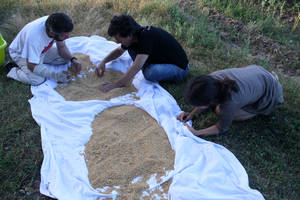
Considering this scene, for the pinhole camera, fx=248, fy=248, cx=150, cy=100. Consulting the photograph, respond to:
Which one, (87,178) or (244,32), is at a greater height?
(244,32)

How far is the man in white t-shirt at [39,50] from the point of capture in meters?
Result: 2.87

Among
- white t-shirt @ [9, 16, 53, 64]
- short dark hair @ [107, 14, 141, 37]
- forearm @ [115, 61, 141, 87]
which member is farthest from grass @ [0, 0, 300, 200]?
short dark hair @ [107, 14, 141, 37]

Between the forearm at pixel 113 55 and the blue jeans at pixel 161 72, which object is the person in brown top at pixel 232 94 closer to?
the blue jeans at pixel 161 72

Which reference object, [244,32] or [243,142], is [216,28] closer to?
[244,32]

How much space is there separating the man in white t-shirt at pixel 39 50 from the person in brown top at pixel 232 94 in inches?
65.1

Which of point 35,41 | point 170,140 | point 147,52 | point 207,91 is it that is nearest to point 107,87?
point 147,52

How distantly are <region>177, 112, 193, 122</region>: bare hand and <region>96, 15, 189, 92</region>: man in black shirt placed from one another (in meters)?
0.69

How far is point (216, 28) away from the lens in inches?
191

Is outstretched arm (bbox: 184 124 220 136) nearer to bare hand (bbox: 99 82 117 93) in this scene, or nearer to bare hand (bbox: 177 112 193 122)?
bare hand (bbox: 177 112 193 122)

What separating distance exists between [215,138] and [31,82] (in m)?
2.38

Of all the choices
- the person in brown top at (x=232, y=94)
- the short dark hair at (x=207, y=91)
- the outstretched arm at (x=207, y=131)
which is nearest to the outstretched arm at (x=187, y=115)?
the person in brown top at (x=232, y=94)

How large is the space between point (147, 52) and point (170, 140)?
112 centimetres

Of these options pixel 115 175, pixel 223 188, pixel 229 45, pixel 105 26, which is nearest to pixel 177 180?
pixel 223 188

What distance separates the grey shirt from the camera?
2377mm
